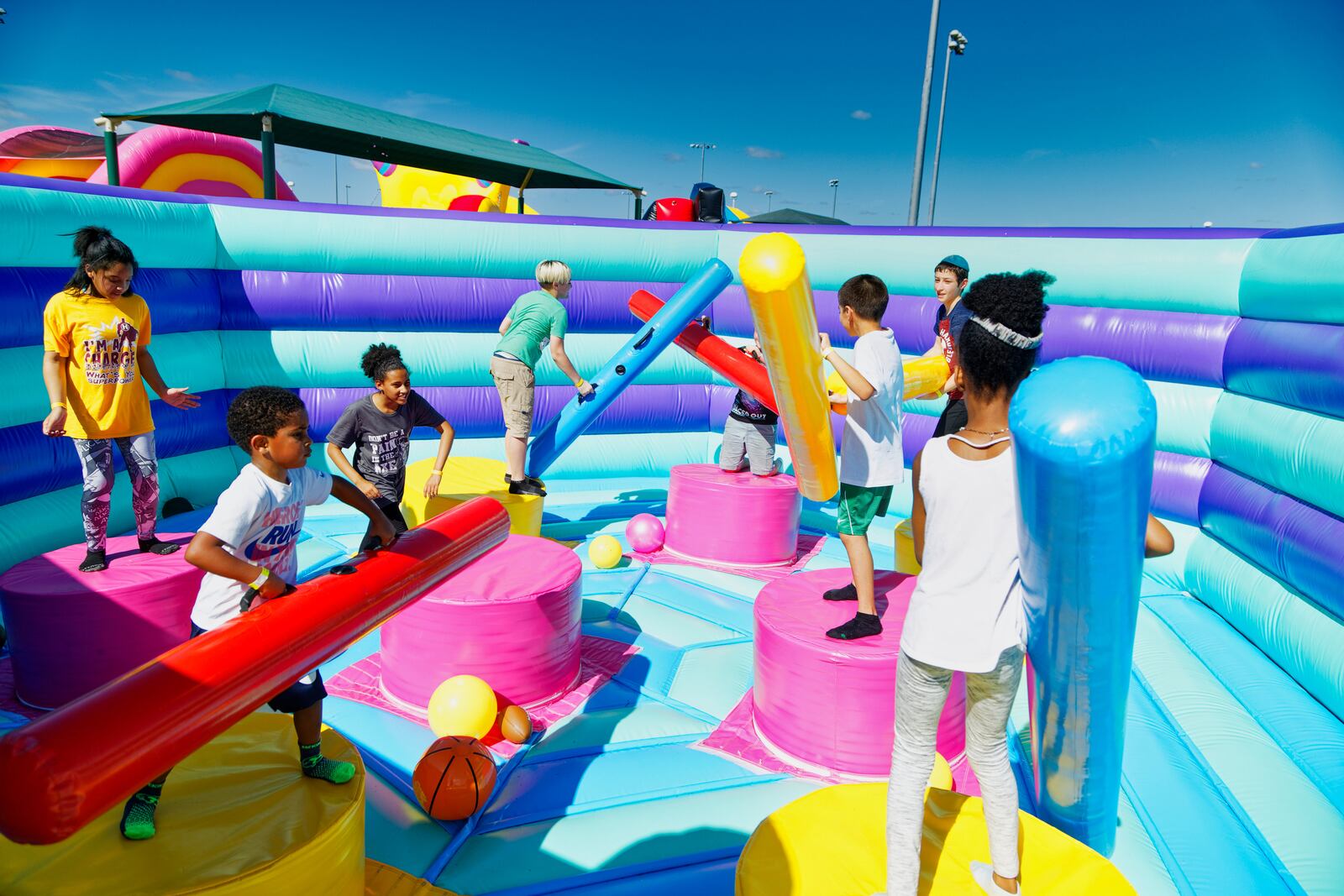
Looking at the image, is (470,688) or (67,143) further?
(67,143)

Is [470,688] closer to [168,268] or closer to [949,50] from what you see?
[168,268]

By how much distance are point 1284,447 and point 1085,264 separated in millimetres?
1610

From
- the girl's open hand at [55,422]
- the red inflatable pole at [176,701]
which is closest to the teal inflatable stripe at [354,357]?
the girl's open hand at [55,422]

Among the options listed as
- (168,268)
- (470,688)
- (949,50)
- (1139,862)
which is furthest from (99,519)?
(949,50)

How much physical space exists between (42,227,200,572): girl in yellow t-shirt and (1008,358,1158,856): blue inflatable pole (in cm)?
323

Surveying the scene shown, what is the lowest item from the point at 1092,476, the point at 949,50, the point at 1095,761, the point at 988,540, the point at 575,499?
the point at 575,499

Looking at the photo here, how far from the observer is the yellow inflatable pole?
2.50 metres

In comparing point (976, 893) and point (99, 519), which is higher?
point (99, 519)

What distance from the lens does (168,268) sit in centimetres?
512

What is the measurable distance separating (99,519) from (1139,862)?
3698 mm

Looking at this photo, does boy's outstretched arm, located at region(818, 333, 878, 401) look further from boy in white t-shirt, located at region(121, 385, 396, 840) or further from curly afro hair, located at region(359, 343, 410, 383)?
curly afro hair, located at region(359, 343, 410, 383)

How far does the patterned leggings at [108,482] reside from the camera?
3303mm

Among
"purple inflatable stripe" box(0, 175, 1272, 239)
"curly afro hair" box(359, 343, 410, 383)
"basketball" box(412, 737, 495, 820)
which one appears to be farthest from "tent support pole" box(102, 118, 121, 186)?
"basketball" box(412, 737, 495, 820)

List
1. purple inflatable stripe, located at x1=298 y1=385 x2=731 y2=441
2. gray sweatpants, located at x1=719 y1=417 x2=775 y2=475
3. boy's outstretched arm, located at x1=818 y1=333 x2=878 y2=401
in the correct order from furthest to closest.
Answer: purple inflatable stripe, located at x1=298 y1=385 x2=731 y2=441, gray sweatpants, located at x1=719 y1=417 x2=775 y2=475, boy's outstretched arm, located at x1=818 y1=333 x2=878 y2=401
